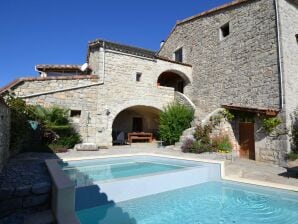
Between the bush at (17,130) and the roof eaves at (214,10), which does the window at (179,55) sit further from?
the bush at (17,130)

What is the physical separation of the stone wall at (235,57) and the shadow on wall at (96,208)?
8.44 metres

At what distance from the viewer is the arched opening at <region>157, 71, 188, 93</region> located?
1638 cm

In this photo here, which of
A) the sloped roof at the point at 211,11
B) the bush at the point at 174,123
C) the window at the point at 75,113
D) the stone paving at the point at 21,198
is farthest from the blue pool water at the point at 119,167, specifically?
the sloped roof at the point at 211,11

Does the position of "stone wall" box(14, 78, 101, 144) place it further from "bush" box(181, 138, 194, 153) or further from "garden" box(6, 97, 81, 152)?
"bush" box(181, 138, 194, 153)

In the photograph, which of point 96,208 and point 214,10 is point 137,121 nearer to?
point 214,10

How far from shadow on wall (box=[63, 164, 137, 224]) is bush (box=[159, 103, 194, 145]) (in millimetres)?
8390

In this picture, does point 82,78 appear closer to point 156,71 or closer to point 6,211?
point 156,71

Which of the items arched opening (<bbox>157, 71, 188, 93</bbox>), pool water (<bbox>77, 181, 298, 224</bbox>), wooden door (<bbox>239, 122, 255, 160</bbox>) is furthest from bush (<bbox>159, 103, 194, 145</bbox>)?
pool water (<bbox>77, 181, 298, 224</bbox>)

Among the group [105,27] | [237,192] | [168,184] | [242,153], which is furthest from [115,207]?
[105,27]

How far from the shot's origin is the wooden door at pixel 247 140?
10486 millimetres

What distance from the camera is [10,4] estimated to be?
29.3 ft

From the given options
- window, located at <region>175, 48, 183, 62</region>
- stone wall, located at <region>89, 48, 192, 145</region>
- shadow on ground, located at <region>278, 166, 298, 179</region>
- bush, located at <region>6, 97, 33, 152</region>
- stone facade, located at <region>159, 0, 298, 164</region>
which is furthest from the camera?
window, located at <region>175, 48, 183, 62</region>

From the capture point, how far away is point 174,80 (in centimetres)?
1733

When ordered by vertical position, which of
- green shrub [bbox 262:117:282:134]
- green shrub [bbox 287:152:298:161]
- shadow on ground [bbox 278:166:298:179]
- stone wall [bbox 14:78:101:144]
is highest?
stone wall [bbox 14:78:101:144]
